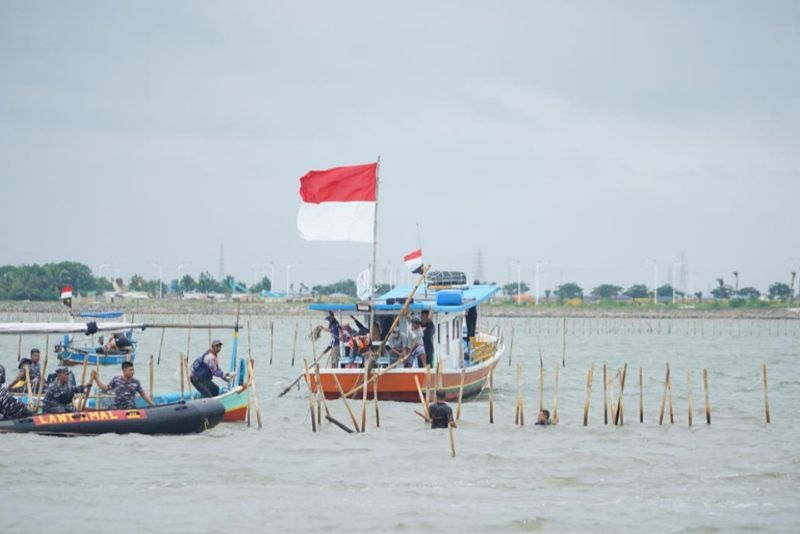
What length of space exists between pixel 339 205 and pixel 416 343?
13.5ft

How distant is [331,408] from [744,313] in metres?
109

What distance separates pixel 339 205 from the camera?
2534 cm

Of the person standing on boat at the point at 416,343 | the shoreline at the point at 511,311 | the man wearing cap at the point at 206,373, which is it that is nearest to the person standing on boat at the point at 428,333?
the person standing on boat at the point at 416,343

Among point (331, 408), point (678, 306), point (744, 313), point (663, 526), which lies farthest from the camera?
point (678, 306)

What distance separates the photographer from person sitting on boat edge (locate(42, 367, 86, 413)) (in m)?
21.2

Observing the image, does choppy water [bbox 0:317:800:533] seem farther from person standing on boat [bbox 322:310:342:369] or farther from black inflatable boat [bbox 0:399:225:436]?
person standing on boat [bbox 322:310:342:369]

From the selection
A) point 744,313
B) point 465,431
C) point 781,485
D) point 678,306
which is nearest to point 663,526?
point 781,485

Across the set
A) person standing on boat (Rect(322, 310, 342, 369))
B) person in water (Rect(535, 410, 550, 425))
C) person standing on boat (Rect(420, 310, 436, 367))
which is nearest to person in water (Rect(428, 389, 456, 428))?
person in water (Rect(535, 410, 550, 425))

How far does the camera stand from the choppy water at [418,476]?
15.2 metres

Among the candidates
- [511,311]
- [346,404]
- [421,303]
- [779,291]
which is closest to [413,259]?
[421,303]

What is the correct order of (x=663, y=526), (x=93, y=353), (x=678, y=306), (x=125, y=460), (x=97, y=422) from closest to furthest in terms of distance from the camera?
(x=663, y=526) → (x=125, y=460) → (x=97, y=422) → (x=93, y=353) → (x=678, y=306)

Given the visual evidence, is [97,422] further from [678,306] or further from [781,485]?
[678,306]

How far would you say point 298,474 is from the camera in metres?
18.3

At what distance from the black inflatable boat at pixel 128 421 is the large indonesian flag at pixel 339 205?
5403 mm
